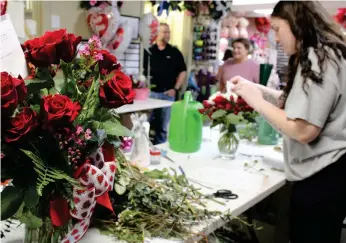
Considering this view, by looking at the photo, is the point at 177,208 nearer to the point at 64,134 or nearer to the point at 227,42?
the point at 64,134

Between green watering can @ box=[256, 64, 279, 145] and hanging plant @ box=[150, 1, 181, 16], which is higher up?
hanging plant @ box=[150, 1, 181, 16]

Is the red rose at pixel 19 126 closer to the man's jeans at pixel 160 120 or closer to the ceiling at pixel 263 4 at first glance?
the ceiling at pixel 263 4

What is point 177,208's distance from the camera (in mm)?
1113

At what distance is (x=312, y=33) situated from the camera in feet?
4.73

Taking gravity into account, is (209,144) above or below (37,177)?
below

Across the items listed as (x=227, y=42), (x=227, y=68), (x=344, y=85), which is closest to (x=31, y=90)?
(x=344, y=85)

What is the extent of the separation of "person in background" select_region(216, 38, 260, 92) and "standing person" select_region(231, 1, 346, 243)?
293 cm

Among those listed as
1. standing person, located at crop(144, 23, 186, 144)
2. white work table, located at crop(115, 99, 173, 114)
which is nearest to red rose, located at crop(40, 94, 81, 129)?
white work table, located at crop(115, 99, 173, 114)

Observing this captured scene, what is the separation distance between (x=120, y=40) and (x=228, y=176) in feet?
8.92

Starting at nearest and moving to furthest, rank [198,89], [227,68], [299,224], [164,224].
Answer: [164,224] → [299,224] → [227,68] → [198,89]

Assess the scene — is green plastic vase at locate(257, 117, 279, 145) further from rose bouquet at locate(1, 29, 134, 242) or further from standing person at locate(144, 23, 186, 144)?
standing person at locate(144, 23, 186, 144)

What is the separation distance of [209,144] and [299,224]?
0.79 m

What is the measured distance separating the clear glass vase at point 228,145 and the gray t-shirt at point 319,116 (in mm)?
374

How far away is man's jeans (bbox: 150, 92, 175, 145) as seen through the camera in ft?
15.7
